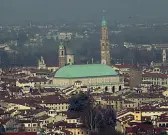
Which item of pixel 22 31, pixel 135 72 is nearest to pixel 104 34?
pixel 135 72

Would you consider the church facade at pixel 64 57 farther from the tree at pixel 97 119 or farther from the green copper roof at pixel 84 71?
the tree at pixel 97 119

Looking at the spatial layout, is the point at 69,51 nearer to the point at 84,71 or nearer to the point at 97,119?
the point at 84,71

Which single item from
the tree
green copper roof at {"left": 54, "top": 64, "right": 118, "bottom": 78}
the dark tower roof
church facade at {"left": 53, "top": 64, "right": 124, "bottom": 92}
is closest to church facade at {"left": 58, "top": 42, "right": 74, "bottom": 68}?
the dark tower roof

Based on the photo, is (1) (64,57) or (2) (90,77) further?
(1) (64,57)

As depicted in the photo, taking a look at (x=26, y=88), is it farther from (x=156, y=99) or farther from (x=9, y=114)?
(x=9, y=114)

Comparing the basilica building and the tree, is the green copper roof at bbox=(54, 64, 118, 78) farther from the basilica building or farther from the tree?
the tree

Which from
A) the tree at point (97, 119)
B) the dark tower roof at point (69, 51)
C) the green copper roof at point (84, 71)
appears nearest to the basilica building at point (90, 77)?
the green copper roof at point (84, 71)

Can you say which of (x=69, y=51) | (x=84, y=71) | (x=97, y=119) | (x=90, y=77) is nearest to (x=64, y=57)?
(x=69, y=51)

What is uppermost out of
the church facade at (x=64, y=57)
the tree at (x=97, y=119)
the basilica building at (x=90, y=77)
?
the church facade at (x=64, y=57)
